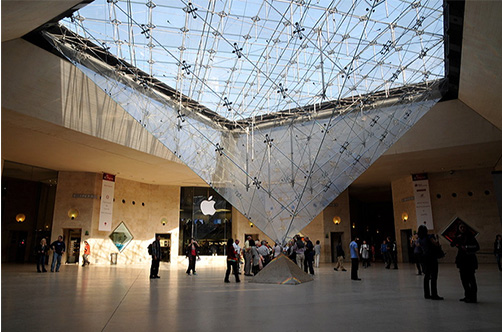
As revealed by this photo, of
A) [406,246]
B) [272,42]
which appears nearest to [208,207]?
[406,246]

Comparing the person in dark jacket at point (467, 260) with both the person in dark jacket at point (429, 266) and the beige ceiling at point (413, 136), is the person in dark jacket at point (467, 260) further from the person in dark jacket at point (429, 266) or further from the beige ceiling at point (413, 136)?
the beige ceiling at point (413, 136)

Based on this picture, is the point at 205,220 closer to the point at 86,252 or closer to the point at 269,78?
the point at 86,252

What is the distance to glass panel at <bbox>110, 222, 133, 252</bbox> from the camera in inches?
755

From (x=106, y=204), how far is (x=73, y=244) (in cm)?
253

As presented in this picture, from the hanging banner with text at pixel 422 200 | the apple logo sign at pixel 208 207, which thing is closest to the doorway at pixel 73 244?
the apple logo sign at pixel 208 207

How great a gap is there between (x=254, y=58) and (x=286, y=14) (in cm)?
213

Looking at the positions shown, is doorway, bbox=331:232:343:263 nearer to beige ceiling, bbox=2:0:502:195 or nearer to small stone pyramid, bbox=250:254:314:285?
beige ceiling, bbox=2:0:502:195

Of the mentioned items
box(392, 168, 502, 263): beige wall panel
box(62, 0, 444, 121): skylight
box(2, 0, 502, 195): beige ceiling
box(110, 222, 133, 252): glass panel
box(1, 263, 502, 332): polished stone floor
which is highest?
box(62, 0, 444, 121): skylight

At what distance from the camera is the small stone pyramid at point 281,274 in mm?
8039

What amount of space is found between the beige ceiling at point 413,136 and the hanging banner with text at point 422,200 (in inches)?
29.3

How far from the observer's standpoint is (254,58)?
11.9m

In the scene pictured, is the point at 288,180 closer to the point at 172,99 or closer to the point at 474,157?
the point at 172,99

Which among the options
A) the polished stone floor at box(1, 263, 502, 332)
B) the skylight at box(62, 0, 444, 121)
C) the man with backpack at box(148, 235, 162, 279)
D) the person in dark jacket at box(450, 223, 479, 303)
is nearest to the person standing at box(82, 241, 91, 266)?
the man with backpack at box(148, 235, 162, 279)

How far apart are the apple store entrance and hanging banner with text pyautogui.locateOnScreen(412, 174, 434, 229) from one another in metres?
11.5
